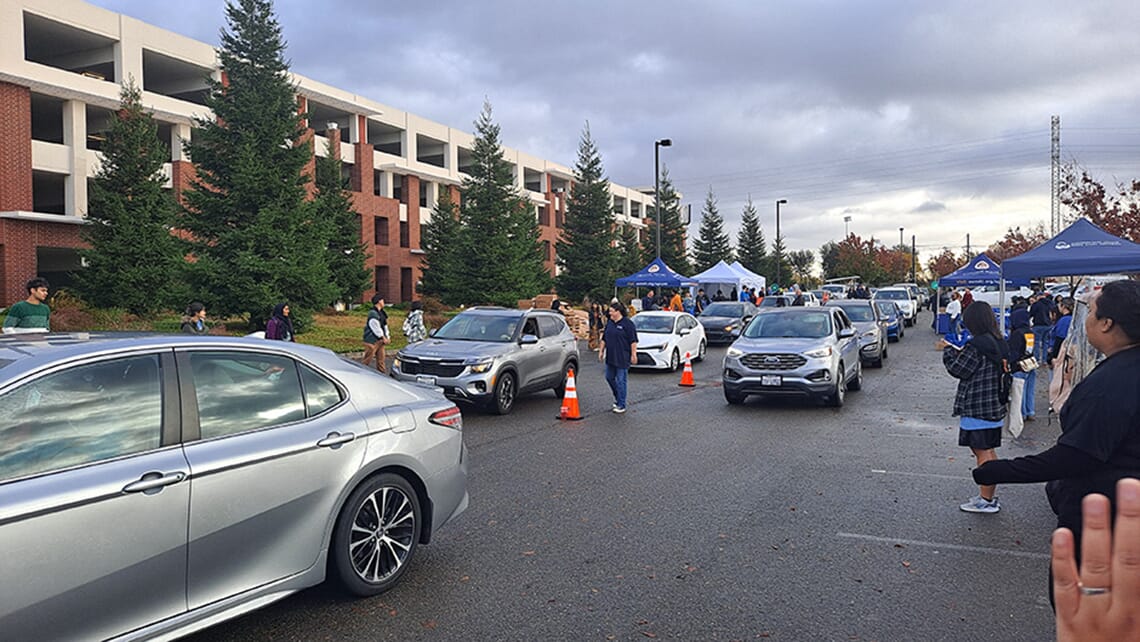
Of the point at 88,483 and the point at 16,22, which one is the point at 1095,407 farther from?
the point at 16,22

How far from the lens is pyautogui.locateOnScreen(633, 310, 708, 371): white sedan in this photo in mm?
18641

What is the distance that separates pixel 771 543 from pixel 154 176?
2691cm

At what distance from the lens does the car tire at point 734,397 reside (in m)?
13.0

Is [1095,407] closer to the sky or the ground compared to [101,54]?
closer to the ground

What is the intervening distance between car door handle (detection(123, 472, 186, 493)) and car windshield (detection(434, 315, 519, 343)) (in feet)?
30.5

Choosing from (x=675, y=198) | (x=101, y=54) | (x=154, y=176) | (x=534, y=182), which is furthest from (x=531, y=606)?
(x=534, y=182)

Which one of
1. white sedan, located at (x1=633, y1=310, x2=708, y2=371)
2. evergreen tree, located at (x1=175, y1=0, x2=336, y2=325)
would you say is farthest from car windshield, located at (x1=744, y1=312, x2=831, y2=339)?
evergreen tree, located at (x1=175, y1=0, x2=336, y2=325)

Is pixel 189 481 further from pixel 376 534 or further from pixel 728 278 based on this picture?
pixel 728 278

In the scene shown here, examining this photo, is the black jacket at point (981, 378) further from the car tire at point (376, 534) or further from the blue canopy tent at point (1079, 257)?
the blue canopy tent at point (1079, 257)

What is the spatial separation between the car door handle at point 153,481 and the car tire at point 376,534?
3.41 ft

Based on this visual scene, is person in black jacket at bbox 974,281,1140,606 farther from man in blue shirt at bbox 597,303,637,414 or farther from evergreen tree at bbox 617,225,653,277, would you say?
evergreen tree at bbox 617,225,653,277

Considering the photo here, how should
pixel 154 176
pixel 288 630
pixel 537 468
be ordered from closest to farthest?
1. pixel 288 630
2. pixel 537 468
3. pixel 154 176

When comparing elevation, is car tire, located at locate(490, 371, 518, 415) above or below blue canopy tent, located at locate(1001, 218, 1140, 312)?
below

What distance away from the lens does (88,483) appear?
3307mm
